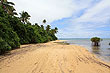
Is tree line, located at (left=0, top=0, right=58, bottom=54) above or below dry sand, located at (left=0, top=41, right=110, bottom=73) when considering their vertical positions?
above

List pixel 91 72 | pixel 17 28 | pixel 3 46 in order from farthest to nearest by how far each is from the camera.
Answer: pixel 17 28, pixel 3 46, pixel 91 72

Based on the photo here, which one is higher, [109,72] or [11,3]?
[11,3]

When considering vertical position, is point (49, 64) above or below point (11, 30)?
below

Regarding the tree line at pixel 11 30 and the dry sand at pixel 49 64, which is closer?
the dry sand at pixel 49 64

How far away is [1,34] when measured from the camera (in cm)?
896

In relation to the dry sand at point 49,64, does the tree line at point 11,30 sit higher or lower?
higher

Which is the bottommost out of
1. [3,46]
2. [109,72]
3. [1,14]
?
[109,72]

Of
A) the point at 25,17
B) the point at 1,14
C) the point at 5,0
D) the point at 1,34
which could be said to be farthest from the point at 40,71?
the point at 25,17

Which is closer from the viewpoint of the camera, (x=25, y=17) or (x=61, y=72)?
(x=61, y=72)

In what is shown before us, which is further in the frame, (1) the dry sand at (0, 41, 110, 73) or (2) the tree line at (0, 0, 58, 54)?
(2) the tree line at (0, 0, 58, 54)

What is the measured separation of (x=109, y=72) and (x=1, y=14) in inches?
542

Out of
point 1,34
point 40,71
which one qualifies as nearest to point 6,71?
point 40,71

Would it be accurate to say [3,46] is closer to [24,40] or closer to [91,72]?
[91,72]

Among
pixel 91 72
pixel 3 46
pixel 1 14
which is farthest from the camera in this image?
pixel 1 14
